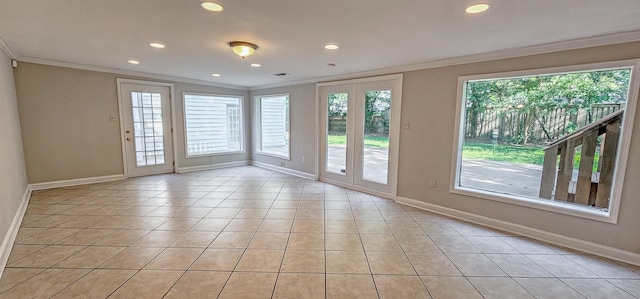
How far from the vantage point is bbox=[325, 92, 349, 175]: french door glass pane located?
16.6ft

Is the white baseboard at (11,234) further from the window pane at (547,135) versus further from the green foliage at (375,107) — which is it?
the window pane at (547,135)

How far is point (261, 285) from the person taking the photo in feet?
6.80

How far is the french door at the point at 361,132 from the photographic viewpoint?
4.33 m

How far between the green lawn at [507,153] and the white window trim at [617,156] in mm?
166

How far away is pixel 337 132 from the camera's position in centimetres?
519

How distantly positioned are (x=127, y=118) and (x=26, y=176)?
1717 mm

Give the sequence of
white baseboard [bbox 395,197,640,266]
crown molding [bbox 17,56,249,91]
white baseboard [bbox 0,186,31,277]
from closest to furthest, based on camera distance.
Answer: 1. white baseboard [bbox 0,186,31,277]
2. white baseboard [bbox 395,197,640,266]
3. crown molding [bbox 17,56,249,91]

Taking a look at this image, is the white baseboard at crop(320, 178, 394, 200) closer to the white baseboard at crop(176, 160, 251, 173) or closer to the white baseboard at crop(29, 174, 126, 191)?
the white baseboard at crop(176, 160, 251, 173)

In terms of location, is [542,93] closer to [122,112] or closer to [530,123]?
[530,123]

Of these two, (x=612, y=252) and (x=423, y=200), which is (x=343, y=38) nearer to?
(x=423, y=200)

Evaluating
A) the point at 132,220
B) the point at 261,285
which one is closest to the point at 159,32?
the point at 132,220

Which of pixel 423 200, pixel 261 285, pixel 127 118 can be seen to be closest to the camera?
pixel 261 285

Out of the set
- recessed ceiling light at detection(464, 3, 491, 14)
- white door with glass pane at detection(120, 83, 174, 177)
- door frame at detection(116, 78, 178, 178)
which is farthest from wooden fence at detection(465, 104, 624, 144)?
white door with glass pane at detection(120, 83, 174, 177)

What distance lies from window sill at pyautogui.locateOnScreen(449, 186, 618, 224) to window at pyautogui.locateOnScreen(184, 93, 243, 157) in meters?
5.55
